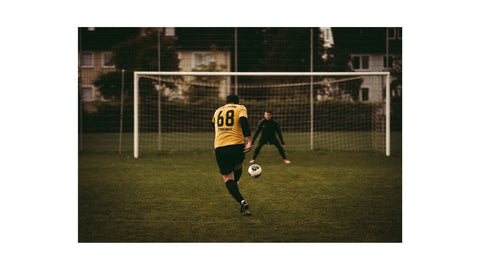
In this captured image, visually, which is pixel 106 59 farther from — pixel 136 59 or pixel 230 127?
pixel 230 127

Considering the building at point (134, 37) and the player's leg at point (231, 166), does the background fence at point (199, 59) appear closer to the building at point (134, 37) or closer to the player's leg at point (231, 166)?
the building at point (134, 37)

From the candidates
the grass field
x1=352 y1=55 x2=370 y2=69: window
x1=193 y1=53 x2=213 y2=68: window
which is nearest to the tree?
x1=193 y1=53 x2=213 y2=68: window

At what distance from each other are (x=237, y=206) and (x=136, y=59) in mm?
12563

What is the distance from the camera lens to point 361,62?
16.1 m

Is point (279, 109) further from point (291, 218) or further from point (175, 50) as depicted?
point (291, 218)

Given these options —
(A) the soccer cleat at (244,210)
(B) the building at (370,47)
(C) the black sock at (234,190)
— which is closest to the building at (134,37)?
(B) the building at (370,47)

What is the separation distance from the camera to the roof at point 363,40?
13.7 metres

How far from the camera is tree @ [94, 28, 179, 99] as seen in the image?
15641mm

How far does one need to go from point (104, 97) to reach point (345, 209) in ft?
47.5

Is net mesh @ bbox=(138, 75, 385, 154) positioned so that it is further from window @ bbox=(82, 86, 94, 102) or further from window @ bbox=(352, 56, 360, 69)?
window @ bbox=(82, 86, 94, 102)

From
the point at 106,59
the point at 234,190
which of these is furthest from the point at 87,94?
the point at 234,190

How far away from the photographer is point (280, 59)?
16062 millimetres

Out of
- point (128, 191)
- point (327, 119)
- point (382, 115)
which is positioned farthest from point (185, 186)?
point (327, 119)

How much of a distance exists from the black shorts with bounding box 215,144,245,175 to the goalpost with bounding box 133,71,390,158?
9.66m
